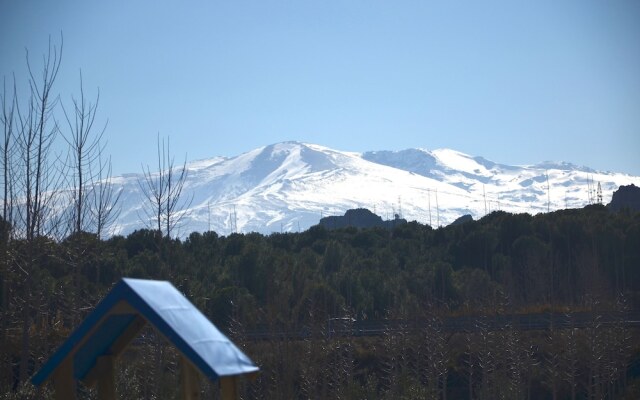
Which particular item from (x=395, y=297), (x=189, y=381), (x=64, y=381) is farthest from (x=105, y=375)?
(x=395, y=297)

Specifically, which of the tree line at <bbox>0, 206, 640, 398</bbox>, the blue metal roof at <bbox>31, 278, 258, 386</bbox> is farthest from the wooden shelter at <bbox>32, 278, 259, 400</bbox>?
the tree line at <bbox>0, 206, 640, 398</bbox>

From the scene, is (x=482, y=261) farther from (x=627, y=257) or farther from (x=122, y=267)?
(x=122, y=267)

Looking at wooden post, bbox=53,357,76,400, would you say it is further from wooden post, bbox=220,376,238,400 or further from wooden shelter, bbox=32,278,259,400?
wooden post, bbox=220,376,238,400

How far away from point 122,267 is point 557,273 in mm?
21641

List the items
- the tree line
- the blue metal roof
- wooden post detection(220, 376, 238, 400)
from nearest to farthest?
the blue metal roof < wooden post detection(220, 376, 238, 400) < the tree line

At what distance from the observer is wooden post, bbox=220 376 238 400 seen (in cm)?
727

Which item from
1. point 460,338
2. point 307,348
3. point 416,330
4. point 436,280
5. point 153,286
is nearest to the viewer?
point 153,286

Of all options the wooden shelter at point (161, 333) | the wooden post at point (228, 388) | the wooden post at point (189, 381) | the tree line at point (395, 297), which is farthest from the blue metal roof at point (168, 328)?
the tree line at point (395, 297)

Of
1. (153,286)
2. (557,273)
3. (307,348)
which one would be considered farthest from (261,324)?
(153,286)

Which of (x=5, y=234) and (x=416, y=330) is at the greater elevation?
(x=5, y=234)

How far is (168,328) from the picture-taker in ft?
23.8

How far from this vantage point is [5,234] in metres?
16.1

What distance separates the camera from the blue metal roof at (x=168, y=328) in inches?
281

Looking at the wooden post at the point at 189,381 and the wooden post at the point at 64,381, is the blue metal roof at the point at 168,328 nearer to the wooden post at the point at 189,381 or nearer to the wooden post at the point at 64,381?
the wooden post at the point at 64,381
